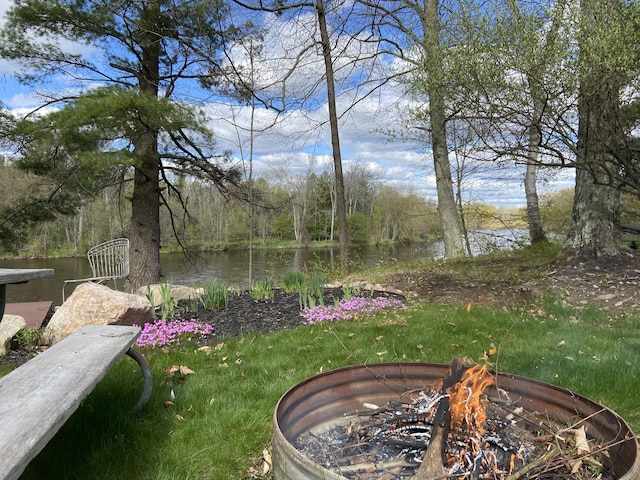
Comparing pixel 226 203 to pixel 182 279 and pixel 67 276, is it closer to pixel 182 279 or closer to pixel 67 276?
pixel 182 279

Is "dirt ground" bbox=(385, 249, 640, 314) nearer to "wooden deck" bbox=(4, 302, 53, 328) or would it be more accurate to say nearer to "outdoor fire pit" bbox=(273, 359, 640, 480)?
"outdoor fire pit" bbox=(273, 359, 640, 480)

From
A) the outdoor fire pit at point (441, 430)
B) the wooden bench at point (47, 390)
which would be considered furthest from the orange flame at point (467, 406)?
the wooden bench at point (47, 390)

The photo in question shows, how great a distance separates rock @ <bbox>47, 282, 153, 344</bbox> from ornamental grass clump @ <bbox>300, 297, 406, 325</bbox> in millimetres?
1667

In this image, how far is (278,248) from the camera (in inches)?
1134

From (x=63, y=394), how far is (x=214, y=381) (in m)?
1.45

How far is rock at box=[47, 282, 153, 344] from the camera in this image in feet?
12.2

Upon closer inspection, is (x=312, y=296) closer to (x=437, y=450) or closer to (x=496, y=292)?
(x=496, y=292)

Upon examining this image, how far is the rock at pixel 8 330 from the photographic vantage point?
3.54 metres

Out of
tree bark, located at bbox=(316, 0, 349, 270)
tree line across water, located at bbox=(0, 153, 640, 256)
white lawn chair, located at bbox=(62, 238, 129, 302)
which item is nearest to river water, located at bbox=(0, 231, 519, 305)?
tree line across water, located at bbox=(0, 153, 640, 256)

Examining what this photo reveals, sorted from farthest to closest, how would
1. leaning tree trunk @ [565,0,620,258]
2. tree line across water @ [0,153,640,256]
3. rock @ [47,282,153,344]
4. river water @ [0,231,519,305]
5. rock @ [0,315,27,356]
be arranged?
river water @ [0,231,519,305] → tree line across water @ [0,153,640,256] → rock @ [47,282,153,344] → rock @ [0,315,27,356] → leaning tree trunk @ [565,0,620,258]

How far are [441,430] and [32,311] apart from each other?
537 cm

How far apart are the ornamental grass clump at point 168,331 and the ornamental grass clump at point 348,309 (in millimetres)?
1039

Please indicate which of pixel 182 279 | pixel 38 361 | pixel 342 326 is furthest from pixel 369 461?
pixel 182 279

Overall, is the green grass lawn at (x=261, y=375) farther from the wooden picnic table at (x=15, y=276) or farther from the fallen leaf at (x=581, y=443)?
the wooden picnic table at (x=15, y=276)
